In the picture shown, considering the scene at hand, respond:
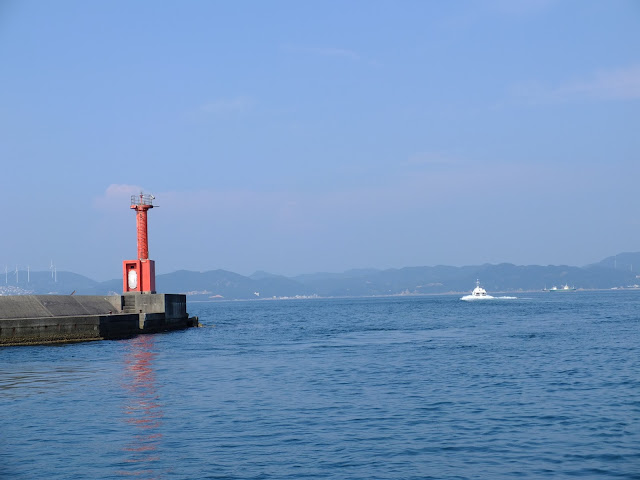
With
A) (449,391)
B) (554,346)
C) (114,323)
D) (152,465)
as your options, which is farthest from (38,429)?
(114,323)

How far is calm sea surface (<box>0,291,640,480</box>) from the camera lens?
15.5m

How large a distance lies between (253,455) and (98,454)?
150 inches

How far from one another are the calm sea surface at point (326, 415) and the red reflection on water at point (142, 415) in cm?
6

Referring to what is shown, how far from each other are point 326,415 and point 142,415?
18.7 feet

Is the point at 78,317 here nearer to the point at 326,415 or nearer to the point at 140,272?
the point at 140,272

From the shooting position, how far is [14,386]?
90.9ft

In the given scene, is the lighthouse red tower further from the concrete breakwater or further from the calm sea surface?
the calm sea surface

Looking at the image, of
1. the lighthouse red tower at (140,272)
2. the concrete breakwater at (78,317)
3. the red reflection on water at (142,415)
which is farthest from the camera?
the lighthouse red tower at (140,272)

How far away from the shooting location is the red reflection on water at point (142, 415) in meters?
15.9

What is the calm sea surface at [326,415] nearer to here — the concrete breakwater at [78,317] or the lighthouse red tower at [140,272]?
the concrete breakwater at [78,317]

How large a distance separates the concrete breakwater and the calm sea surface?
10.4m

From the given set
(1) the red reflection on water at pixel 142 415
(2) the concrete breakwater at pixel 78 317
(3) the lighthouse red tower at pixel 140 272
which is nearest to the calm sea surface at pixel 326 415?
(1) the red reflection on water at pixel 142 415

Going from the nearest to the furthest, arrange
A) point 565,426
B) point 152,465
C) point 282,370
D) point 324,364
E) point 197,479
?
point 197,479, point 152,465, point 565,426, point 282,370, point 324,364

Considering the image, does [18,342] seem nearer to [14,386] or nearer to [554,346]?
[14,386]
